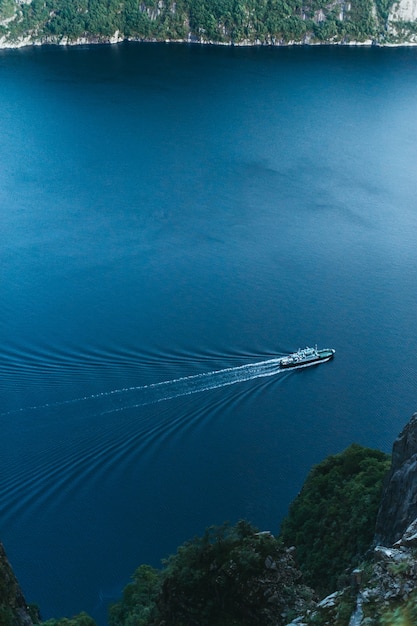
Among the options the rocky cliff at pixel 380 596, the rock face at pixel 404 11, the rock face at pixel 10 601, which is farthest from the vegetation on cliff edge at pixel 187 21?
the rocky cliff at pixel 380 596

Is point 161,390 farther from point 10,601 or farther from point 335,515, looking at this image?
point 10,601

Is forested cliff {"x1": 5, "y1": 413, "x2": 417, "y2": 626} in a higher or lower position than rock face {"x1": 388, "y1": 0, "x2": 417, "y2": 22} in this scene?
lower

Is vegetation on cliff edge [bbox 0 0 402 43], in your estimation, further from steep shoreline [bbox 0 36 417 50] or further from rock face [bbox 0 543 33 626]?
rock face [bbox 0 543 33 626]

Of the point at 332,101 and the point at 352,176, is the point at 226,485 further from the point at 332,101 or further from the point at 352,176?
the point at 332,101

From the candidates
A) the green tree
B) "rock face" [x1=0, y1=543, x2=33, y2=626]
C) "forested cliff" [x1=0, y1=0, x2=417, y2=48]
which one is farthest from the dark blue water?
"forested cliff" [x1=0, y1=0, x2=417, y2=48]

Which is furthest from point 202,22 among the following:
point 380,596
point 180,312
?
point 380,596

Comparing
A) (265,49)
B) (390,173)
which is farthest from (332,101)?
(265,49)
